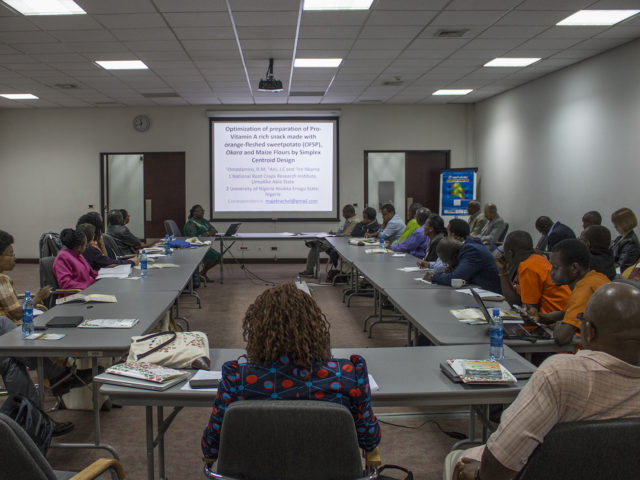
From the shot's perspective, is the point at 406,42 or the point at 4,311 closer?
the point at 4,311

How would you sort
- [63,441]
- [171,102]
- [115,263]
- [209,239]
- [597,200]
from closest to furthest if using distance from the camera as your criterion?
[63,441] < [115,263] < [597,200] < [209,239] < [171,102]

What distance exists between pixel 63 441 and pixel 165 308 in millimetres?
919

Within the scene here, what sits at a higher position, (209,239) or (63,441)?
(209,239)

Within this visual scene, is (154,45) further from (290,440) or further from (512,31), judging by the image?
(290,440)

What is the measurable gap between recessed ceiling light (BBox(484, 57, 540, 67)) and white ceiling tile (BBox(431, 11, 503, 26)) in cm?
181

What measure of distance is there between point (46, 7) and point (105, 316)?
3.17 metres

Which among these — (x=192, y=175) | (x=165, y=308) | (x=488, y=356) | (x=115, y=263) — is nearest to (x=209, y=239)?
(x=192, y=175)

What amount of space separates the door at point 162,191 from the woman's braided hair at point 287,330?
9.73 meters

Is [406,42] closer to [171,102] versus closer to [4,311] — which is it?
[4,311]

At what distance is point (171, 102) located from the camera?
1033 centimetres

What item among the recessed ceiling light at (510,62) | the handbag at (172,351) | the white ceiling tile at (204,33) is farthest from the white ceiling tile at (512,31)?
the handbag at (172,351)

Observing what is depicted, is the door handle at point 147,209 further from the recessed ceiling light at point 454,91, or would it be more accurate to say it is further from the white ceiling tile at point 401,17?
the white ceiling tile at point 401,17

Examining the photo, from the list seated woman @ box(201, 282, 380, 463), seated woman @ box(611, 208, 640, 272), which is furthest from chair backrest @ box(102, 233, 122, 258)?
seated woman @ box(611, 208, 640, 272)

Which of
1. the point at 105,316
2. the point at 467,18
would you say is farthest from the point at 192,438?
the point at 467,18
